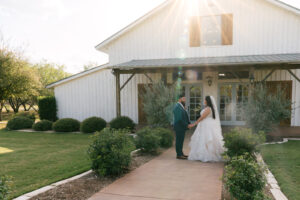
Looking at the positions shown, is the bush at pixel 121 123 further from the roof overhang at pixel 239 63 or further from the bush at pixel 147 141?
the bush at pixel 147 141

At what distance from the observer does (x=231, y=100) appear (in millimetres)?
13055

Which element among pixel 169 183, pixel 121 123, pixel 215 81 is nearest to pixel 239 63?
pixel 215 81

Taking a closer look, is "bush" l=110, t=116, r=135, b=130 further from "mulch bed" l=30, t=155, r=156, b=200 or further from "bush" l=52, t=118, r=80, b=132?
"mulch bed" l=30, t=155, r=156, b=200

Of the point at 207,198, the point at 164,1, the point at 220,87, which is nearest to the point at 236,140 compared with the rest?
the point at 207,198

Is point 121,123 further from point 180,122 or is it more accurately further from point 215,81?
point 215,81

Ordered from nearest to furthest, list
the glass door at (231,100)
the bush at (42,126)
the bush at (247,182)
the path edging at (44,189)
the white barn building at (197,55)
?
the bush at (247,182) → the path edging at (44,189) → the white barn building at (197,55) → the glass door at (231,100) → the bush at (42,126)

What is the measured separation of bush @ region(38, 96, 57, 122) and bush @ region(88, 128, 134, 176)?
36.8ft

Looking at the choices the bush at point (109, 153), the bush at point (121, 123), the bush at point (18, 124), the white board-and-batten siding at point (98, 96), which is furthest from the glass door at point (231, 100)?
the bush at point (18, 124)

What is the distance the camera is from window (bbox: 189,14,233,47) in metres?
12.4

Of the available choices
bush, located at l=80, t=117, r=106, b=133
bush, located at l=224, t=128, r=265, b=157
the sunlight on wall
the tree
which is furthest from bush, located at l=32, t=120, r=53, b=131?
the tree

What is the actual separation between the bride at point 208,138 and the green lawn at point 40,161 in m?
3.12

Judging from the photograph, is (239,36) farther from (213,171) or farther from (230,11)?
(213,171)

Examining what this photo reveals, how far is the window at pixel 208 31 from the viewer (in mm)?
12445

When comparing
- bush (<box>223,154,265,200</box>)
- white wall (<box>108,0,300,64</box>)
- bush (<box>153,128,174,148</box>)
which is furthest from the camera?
white wall (<box>108,0,300,64</box>)
